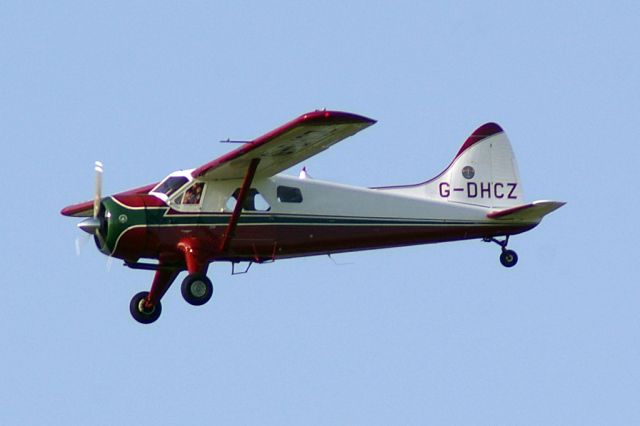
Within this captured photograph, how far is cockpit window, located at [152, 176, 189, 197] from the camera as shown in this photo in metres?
23.1

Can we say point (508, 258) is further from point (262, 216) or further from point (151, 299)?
point (151, 299)

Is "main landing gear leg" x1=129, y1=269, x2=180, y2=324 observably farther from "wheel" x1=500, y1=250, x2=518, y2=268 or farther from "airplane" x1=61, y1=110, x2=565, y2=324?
"wheel" x1=500, y1=250, x2=518, y2=268

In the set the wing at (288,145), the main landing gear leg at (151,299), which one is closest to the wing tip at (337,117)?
the wing at (288,145)

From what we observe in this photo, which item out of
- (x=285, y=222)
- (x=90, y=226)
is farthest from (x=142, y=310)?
(x=285, y=222)

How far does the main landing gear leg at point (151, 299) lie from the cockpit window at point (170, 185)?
Result: 4.48ft

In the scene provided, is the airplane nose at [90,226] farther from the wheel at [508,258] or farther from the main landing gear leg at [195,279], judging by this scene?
the wheel at [508,258]

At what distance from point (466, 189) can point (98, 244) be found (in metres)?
6.83

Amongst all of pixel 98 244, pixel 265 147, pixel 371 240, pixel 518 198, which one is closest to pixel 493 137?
pixel 518 198

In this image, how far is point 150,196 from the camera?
2295cm

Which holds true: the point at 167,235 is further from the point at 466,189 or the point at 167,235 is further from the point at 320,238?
the point at 466,189

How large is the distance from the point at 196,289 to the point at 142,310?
1703mm

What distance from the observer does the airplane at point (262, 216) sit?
22.5 meters

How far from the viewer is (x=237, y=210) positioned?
22.8 meters

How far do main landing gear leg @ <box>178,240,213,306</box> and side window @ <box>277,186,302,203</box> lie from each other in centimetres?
157
